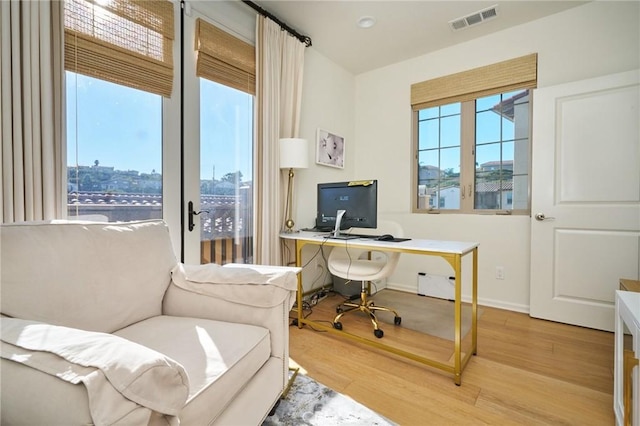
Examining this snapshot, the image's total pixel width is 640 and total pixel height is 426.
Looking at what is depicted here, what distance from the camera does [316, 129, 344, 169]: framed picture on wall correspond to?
3250 mm

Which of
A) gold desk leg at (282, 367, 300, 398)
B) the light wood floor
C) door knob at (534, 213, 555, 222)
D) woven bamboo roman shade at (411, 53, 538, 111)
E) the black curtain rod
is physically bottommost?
the light wood floor

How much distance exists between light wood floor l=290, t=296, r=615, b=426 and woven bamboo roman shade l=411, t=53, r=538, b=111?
7.26 feet

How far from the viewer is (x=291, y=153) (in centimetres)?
263

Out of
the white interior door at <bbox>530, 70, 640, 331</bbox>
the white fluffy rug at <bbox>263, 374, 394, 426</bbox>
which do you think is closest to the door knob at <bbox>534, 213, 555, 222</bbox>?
the white interior door at <bbox>530, 70, 640, 331</bbox>

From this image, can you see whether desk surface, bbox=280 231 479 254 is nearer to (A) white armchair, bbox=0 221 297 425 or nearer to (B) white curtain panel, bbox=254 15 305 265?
(B) white curtain panel, bbox=254 15 305 265

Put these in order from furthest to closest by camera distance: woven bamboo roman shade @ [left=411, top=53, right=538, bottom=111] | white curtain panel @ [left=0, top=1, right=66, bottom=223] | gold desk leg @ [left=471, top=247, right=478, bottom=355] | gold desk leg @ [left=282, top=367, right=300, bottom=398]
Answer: woven bamboo roman shade @ [left=411, top=53, right=538, bottom=111], gold desk leg @ [left=471, top=247, right=478, bottom=355], gold desk leg @ [left=282, top=367, right=300, bottom=398], white curtain panel @ [left=0, top=1, right=66, bottom=223]

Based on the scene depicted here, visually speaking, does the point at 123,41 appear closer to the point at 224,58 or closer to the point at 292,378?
the point at 224,58

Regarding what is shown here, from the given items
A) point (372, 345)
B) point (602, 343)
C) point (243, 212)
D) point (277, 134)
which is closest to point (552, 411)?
point (372, 345)

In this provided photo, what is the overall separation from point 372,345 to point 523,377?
886 millimetres

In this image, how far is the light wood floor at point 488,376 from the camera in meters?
1.45

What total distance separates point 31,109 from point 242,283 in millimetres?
1270

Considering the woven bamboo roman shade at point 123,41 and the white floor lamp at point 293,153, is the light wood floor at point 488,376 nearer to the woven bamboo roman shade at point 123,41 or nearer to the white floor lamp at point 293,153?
the white floor lamp at point 293,153

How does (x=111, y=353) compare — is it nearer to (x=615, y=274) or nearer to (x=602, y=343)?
(x=602, y=343)

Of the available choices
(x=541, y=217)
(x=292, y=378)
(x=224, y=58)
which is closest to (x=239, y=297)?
(x=292, y=378)
